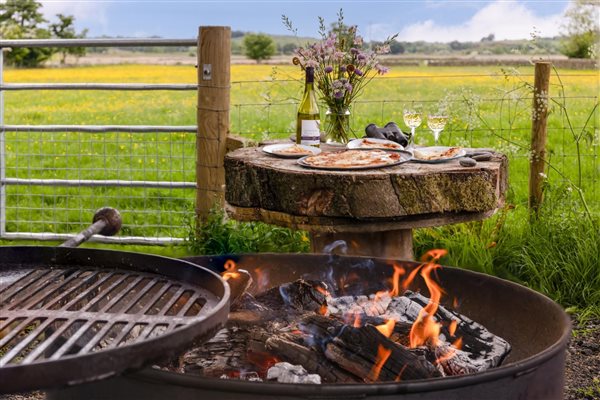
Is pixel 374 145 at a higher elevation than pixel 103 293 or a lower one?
higher

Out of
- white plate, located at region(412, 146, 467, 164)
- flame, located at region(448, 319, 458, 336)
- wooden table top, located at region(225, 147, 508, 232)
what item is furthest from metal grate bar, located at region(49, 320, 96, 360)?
white plate, located at region(412, 146, 467, 164)

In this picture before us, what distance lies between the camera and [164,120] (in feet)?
35.8

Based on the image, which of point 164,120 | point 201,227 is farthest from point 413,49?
point 201,227

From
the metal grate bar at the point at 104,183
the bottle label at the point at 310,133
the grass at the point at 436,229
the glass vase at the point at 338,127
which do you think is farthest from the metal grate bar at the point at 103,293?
the metal grate bar at the point at 104,183

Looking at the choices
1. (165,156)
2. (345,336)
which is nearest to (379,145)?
(345,336)

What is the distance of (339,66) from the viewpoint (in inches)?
162

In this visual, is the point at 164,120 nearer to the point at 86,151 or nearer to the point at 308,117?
the point at 86,151

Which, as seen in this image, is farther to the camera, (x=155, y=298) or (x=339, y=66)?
(x=339, y=66)

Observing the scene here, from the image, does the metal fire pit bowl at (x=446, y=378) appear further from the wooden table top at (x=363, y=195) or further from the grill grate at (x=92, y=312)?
the wooden table top at (x=363, y=195)

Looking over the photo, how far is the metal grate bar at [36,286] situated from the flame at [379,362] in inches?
33.0

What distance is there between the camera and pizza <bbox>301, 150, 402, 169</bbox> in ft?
11.2

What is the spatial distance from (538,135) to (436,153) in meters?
1.39

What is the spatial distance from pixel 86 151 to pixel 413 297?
656 centimetres

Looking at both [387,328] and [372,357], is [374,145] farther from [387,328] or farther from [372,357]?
[372,357]
